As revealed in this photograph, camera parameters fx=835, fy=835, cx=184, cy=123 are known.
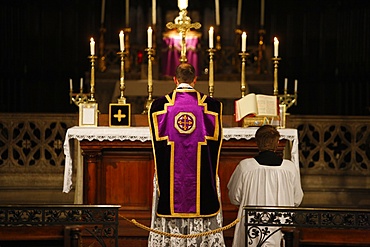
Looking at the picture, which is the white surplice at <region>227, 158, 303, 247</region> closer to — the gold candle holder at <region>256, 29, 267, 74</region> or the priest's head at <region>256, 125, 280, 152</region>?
the priest's head at <region>256, 125, 280, 152</region>

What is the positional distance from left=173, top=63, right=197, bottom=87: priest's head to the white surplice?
0.82 meters

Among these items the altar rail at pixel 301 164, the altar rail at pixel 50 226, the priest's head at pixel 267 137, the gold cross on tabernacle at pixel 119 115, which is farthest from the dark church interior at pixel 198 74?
the altar rail at pixel 50 226

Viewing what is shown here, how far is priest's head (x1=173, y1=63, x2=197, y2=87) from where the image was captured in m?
7.00

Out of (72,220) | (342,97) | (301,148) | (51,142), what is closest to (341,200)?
(301,148)

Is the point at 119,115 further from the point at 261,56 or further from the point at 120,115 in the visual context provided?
the point at 261,56

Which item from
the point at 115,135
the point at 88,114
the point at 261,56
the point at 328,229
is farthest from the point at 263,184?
the point at 261,56

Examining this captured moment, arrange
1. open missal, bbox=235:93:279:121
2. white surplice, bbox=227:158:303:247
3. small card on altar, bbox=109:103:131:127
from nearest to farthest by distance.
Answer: white surplice, bbox=227:158:303:247 < open missal, bbox=235:93:279:121 < small card on altar, bbox=109:103:131:127

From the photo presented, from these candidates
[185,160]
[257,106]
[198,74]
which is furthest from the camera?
[198,74]

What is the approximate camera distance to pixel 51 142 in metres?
12.0

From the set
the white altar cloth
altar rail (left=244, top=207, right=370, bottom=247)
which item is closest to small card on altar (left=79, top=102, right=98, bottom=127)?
the white altar cloth

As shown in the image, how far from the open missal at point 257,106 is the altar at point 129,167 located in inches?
6.8

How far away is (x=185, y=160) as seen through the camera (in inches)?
278

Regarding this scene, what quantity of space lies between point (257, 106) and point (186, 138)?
1.16 meters

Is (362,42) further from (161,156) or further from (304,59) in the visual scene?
(161,156)
